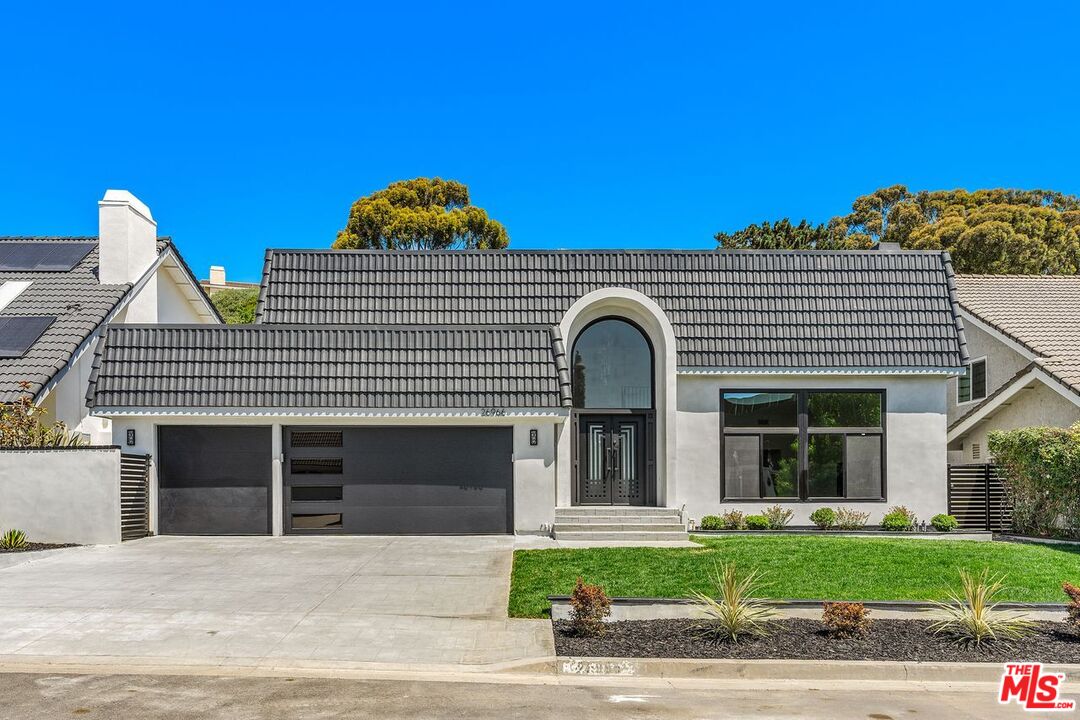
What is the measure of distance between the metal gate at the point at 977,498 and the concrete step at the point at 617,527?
6.20 meters

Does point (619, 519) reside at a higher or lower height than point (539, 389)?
lower

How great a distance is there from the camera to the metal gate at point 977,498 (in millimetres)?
18938

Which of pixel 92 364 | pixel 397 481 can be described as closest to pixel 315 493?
pixel 397 481

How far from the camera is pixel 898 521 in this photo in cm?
1834

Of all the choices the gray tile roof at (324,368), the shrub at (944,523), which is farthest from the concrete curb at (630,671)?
the shrub at (944,523)

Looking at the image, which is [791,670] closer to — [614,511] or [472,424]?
[614,511]

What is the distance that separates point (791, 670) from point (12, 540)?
12901 millimetres

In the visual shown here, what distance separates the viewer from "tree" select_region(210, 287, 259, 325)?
171 feet

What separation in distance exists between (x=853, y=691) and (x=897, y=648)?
Result: 1.16m

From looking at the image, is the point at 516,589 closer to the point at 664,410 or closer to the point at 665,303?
the point at 664,410

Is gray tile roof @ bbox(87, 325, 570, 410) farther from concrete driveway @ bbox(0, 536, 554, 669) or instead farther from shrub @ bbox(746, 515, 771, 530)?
shrub @ bbox(746, 515, 771, 530)

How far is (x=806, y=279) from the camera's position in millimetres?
20094

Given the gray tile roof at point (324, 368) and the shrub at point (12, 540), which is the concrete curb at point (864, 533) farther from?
the shrub at point (12, 540)

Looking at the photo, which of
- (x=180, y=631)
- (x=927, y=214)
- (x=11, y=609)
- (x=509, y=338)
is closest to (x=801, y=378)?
(x=509, y=338)
